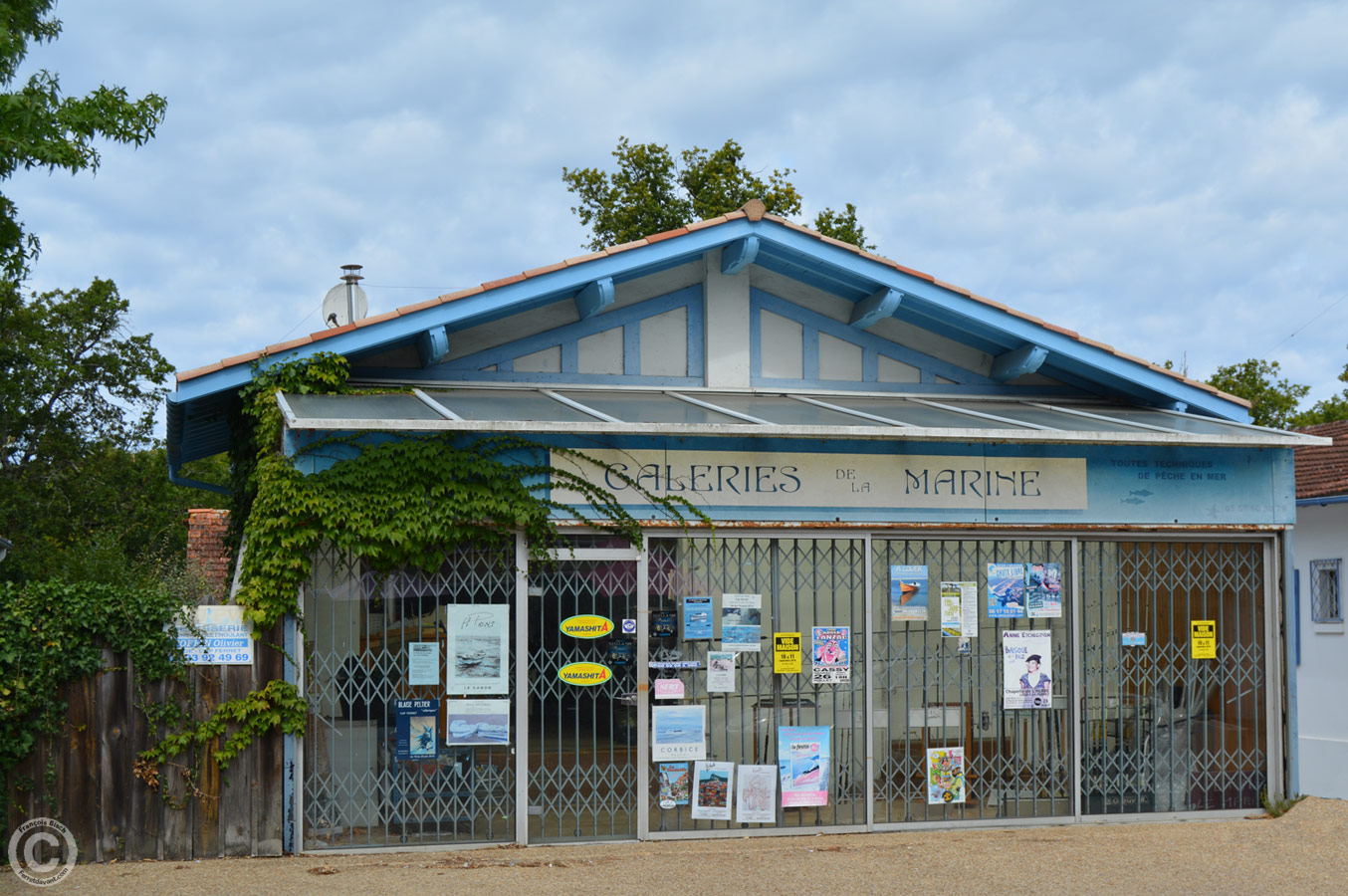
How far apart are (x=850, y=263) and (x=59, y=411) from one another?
A: 2460cm

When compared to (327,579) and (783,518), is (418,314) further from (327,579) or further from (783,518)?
(783,518)

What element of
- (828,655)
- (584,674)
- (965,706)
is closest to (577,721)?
(584,674)

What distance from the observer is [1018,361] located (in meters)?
10.3

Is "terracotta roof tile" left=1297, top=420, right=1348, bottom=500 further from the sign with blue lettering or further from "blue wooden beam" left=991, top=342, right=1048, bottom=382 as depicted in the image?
"blue wooden beam" left=991, top=342, right=1048, bottom=382

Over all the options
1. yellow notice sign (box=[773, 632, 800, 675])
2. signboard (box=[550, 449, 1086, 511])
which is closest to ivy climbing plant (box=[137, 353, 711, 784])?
signboard (box=[550, 449, 1086, 511])

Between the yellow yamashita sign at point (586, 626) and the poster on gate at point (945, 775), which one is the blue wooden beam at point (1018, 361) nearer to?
the poster on gate at point (945, 775)

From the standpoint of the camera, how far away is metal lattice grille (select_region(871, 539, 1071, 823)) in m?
9.34

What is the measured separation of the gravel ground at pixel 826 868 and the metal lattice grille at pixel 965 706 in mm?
353

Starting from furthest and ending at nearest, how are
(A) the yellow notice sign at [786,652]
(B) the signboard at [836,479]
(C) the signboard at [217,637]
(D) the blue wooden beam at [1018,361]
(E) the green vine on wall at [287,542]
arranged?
(D) the blue wooden beam at [1018,361] → (A) the yellow notice sign at [786,652] → (B) the signboard at [836,479] → (C) the signboard at [217,637] → (E) the green vine on wall at [287,542]

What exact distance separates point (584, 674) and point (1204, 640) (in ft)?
16.9

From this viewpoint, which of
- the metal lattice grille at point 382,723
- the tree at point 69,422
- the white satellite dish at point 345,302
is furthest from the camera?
the tree at point 69,422

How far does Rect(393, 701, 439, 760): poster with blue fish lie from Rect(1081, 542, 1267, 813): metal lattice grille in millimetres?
5133

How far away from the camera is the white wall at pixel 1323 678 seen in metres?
12.9

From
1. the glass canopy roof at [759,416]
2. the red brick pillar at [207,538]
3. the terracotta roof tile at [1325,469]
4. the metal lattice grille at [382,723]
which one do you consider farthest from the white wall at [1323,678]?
the red brick pillar at [207,538]
